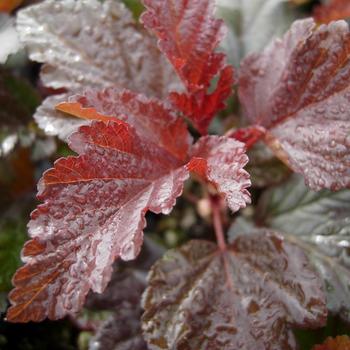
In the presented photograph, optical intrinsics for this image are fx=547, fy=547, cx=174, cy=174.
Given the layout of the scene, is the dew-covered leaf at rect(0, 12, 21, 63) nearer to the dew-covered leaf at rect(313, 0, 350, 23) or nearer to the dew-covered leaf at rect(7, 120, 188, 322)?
the dew-covered leaf at rect(7, 120, 188, 322)

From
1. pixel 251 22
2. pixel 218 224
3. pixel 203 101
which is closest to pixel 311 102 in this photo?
pixel 203 101

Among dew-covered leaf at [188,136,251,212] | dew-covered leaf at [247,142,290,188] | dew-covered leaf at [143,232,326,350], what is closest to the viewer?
dew-covered leaf at [188,136,251,212]

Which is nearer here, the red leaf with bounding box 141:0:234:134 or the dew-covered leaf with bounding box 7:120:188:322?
the dew-covered leaf with bounding box 7:120:188:322

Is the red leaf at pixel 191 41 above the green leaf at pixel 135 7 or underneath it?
above

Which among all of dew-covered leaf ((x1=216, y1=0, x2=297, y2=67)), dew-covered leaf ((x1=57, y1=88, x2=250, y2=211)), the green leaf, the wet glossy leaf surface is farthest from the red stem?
the wet glossy leaf surface

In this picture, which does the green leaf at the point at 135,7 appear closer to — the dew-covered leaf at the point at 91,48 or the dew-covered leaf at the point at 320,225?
the dew-covered leaf at the point at 91,48

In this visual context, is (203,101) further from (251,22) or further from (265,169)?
(251,22)

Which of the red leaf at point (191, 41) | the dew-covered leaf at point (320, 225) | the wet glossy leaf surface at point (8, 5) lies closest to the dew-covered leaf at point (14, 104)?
the wet glossy leaf surface at point (8, 5)
